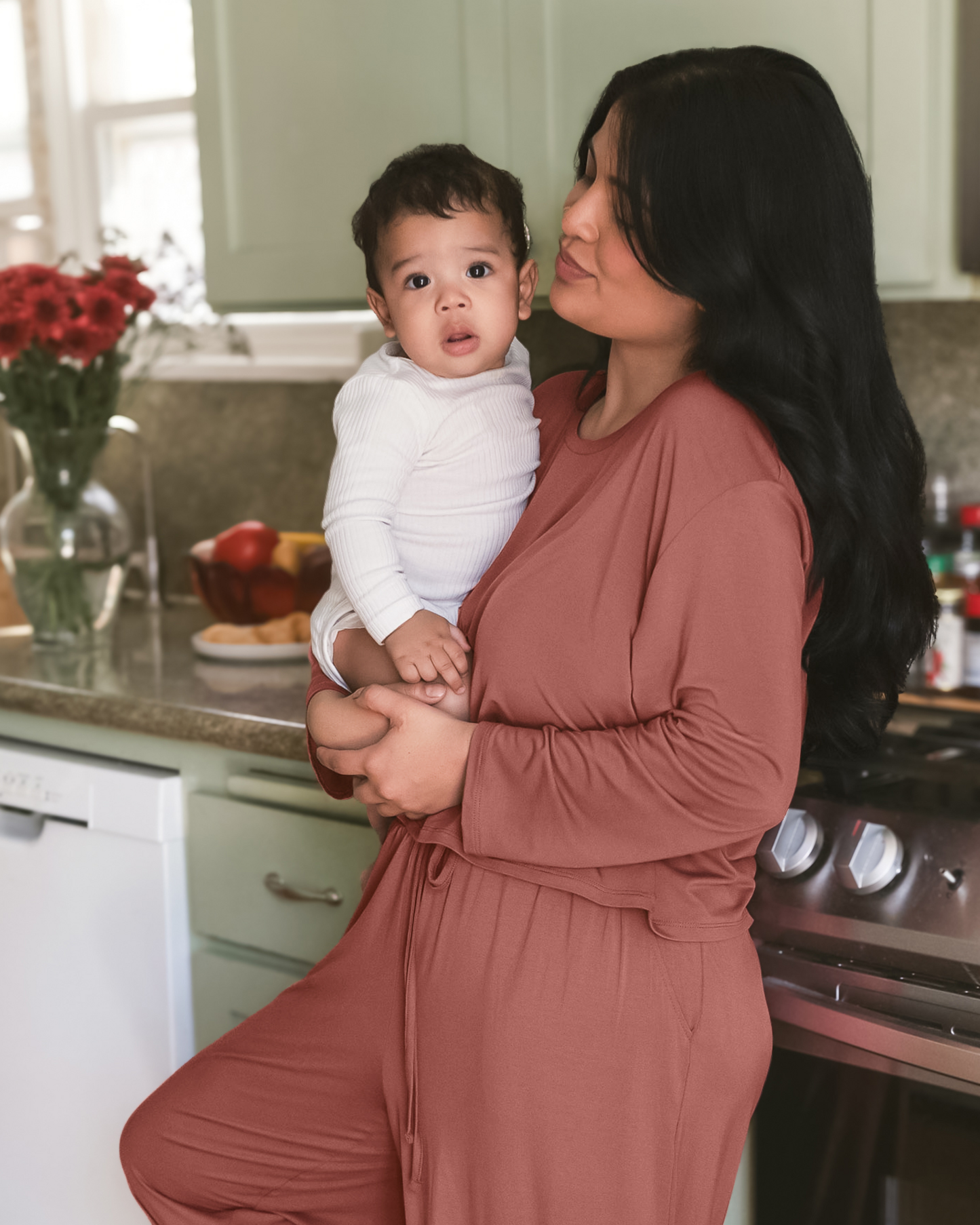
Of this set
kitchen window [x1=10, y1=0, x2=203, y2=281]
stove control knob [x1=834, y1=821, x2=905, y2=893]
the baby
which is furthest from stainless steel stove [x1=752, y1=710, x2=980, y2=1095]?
kitchen window [x1=10, y1=0, x2=203, y2=281]

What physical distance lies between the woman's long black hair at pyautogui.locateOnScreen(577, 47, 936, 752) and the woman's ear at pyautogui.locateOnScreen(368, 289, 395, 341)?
0.29 metres

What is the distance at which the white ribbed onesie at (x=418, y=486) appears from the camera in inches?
43.8

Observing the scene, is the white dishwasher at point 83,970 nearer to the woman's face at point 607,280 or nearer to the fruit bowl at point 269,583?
the fruit bowl at point 269,583

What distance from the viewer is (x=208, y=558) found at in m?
2.10

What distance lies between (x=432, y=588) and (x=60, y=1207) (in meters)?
1.18

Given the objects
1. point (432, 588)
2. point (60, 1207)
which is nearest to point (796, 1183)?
point (432, 588)

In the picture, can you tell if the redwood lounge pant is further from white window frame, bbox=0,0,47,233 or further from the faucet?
white window frame, bbox=0,0,47,233

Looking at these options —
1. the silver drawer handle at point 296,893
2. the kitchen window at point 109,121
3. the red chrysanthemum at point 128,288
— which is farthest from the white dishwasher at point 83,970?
the kitchen window at point 109,121

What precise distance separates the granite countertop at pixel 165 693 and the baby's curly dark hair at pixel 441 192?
622 millimetres

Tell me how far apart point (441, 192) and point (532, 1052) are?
73 cm

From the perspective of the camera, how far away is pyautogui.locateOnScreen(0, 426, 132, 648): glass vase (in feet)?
6.76

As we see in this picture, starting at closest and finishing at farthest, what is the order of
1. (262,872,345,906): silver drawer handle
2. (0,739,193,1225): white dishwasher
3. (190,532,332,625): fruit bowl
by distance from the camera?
(262,872,345,906): silver drawer handle, (0,739,193,1225): white dishwasher, (190,532,332,625): fruit bowl

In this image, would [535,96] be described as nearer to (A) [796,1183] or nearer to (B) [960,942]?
(B) [960,942]

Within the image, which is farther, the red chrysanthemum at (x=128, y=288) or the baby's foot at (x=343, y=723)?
the red chrysanthemum at (x=128, y=288)
